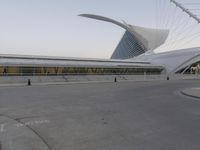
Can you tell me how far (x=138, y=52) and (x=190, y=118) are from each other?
8689 cm

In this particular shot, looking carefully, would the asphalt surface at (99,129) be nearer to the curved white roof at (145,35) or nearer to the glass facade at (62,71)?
the glass facade at (62,71)

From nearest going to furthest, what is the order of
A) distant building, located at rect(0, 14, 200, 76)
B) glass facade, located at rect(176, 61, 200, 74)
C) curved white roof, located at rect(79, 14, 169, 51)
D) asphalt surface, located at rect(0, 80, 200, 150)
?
asphalt surface, located at rect(0, 80, 200, 150), distant building, located at rect(0, 14, 200, 76), glass facade, located at rect(176, 61, 200, 74), curved white roof, located at rect(79, 14, 169, 51)

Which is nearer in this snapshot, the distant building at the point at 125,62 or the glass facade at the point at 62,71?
the glass facade at the point at 62,71

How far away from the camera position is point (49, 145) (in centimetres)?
604

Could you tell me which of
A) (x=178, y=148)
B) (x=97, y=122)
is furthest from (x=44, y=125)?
(x=178, y=148)

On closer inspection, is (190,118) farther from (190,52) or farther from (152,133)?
(190,52)

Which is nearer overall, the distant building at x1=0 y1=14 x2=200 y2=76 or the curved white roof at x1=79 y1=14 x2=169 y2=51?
the distant building at x1=0 y1=14 x2=200 y2=76

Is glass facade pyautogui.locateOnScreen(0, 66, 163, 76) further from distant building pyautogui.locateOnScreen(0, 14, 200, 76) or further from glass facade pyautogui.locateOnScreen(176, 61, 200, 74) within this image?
glass facade pyautogui.locateOnScreen(176, 61, 200, 74)

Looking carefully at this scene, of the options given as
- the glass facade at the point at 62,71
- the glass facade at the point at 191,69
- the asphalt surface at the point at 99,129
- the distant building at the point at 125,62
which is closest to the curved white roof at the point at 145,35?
the distant building at the point at 125,62

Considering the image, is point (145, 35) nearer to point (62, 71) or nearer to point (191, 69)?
point (191, 69)

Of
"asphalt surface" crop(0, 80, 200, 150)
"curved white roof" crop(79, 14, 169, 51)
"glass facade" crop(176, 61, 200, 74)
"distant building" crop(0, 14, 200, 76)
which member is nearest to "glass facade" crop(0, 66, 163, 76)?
"distant building" crop(0, 14, 200, 76)

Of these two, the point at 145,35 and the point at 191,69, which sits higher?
the point at 145,35

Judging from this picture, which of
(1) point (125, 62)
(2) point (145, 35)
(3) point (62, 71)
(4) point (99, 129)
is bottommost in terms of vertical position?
(3) point (62, 71)

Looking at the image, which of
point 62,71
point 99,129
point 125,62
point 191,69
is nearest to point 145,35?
point 191,69
